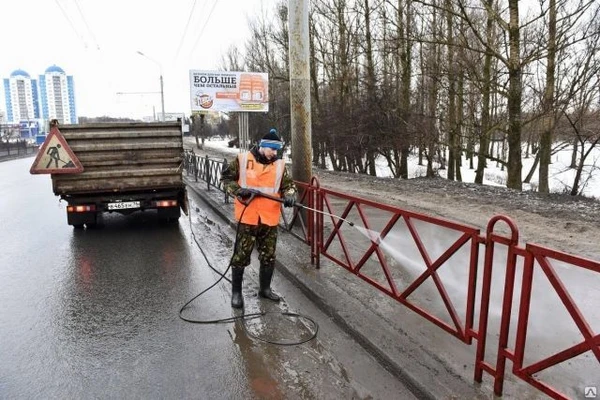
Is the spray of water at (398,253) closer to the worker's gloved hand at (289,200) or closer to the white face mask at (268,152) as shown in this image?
the worker's gloved hand at (289,200)

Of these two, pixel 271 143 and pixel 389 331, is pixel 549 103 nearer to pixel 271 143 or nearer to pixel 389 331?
pixel 271 143

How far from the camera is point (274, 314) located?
4.53 m

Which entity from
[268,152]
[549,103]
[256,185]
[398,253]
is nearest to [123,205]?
[256,185]

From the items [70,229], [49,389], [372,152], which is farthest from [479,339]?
[372,152]

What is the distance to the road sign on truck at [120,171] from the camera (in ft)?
27.0

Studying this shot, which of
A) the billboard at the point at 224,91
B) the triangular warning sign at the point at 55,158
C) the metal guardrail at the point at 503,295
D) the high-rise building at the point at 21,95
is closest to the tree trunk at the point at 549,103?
the billboard at the point at 224,91

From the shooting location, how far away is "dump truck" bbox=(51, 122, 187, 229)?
8234 millimetres

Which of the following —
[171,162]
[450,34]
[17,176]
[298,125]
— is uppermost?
[450,34]

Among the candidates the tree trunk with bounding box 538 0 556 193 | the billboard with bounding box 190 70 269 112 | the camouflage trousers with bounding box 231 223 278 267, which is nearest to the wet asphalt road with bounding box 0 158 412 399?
the camouflage trousers with bounding box 231 223 278 267

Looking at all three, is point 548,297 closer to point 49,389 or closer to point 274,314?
point 274,314

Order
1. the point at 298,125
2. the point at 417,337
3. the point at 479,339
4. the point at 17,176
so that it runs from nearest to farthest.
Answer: the point at 479,339, the point at 417,337, the point at 298,125, the point at 17,176

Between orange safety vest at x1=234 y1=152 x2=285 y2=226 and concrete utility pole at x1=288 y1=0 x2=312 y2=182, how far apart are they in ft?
8.28

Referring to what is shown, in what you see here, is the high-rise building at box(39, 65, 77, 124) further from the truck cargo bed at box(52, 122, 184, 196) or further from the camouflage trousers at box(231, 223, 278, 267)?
the camouflage trousers at box(231, 223, 278, 267)

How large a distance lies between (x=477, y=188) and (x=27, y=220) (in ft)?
39.4
